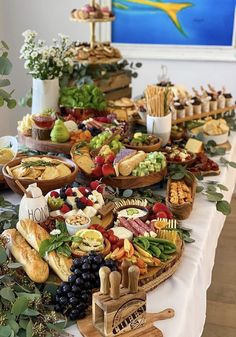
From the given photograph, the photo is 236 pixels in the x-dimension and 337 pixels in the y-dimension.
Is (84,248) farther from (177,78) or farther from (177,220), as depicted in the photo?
(177,78)

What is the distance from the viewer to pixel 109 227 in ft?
5.00

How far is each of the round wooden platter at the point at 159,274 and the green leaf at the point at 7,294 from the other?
318 mm

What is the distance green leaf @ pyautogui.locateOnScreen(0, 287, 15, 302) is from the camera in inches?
43.5

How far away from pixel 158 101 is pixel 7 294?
1312 millimetres

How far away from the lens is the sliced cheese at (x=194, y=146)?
7.32 ft

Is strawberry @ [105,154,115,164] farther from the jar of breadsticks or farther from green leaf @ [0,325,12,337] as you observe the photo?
green leaf @ [0,325,12,337]

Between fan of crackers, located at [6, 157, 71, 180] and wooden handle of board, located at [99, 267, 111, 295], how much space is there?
2.34 feet

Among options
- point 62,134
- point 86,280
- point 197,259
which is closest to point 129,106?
point 62,134

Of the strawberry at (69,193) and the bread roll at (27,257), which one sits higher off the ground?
the strawberry at (69,193)

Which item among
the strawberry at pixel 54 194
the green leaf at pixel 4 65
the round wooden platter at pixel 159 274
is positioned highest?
the green leaf at pixel 4 65

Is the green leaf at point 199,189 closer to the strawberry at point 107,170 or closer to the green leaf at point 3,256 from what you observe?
the strawberry at point 107,170

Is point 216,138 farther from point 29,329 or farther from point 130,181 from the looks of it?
point 29,329

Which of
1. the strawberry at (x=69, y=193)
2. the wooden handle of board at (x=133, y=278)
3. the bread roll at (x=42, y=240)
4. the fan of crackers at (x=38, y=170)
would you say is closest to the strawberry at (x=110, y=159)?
the fan of crackers at (x=38, y=170)

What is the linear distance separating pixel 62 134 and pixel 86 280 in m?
1.00
